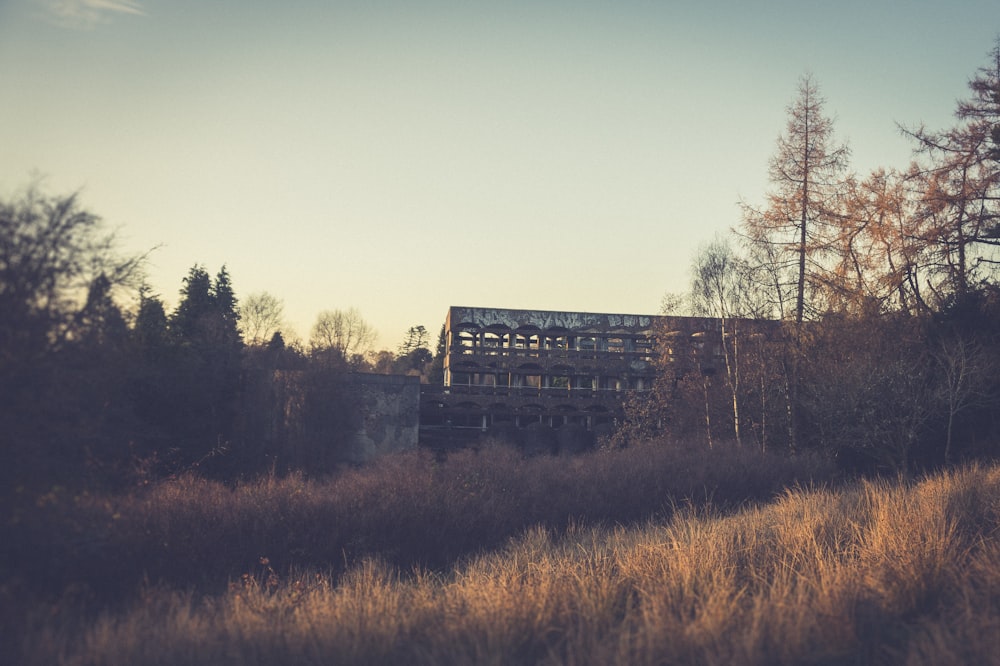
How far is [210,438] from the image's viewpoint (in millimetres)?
23516

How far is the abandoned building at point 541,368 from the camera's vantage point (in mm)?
34719

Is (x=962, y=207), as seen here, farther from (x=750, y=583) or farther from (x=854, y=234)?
(x=750, y=583)

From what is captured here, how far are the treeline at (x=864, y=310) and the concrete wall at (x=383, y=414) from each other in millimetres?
12296

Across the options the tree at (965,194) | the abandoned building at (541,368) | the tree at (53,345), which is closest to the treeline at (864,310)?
the tree at (965,194)

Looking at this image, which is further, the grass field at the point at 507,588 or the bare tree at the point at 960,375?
the bare tree at the point at 960,375

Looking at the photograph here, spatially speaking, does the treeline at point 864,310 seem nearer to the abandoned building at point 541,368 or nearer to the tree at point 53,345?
the abandoned building at point 541,368

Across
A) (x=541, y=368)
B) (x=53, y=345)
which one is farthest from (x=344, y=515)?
Result: (x=541, y=368)

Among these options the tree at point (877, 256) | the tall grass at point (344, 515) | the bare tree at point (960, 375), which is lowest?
the tall grass at point (344, 515)

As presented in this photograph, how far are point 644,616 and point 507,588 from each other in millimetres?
1657

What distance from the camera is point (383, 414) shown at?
99.7 feet

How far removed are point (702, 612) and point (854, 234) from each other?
20460mm

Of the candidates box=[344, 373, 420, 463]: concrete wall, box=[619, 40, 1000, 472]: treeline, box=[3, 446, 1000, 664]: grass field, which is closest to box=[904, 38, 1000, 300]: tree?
box=[619, 40, 1000, 472]: treeline

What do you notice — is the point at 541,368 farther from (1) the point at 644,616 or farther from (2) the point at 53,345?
(2) the point at 53,345

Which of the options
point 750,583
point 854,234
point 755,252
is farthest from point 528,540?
point 854,234
